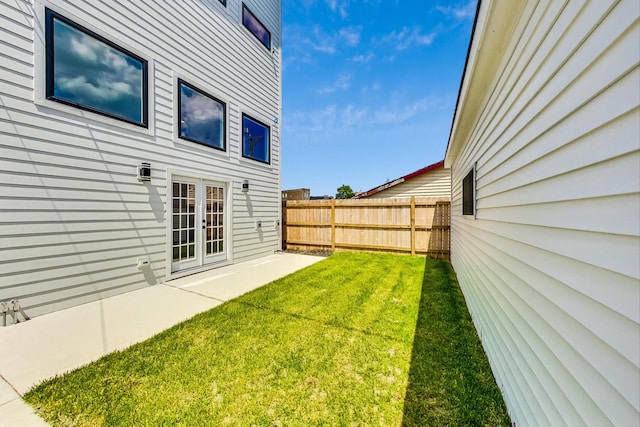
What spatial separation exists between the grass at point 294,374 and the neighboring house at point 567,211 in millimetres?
491

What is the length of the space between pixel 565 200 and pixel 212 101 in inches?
241

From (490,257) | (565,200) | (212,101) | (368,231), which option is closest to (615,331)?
(565,200)

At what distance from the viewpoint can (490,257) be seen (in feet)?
8.15

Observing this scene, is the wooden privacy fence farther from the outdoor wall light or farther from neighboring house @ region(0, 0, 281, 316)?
the outdoor wall light

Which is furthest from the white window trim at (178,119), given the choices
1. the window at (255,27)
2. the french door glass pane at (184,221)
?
the window at (255,27)

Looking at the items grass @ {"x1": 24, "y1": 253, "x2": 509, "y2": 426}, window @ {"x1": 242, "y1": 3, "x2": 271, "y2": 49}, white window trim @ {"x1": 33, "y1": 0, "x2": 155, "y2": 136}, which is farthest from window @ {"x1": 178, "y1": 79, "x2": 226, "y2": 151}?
grass @ {"x1": 24, "y1": 253, "x2": 509, "y2": 426}

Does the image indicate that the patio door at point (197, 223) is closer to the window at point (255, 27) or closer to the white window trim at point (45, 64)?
the white window trim at point (45, 64)

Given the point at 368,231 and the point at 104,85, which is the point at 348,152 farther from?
the point at 104,85

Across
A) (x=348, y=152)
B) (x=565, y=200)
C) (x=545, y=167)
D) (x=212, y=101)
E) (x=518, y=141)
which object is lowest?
(x=565, y=200)

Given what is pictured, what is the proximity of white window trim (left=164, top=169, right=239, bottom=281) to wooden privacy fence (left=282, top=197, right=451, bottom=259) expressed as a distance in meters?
2.89

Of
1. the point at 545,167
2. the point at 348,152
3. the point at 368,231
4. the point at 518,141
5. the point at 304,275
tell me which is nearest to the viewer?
the point at 545,167

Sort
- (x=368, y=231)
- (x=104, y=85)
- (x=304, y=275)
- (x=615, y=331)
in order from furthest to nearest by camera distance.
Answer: (x=368, y=231) < (x=304, y=275) < (x=104, y=85) < (x=615, y=331)

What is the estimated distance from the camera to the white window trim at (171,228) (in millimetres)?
4629

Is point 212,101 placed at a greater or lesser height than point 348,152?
lesser
